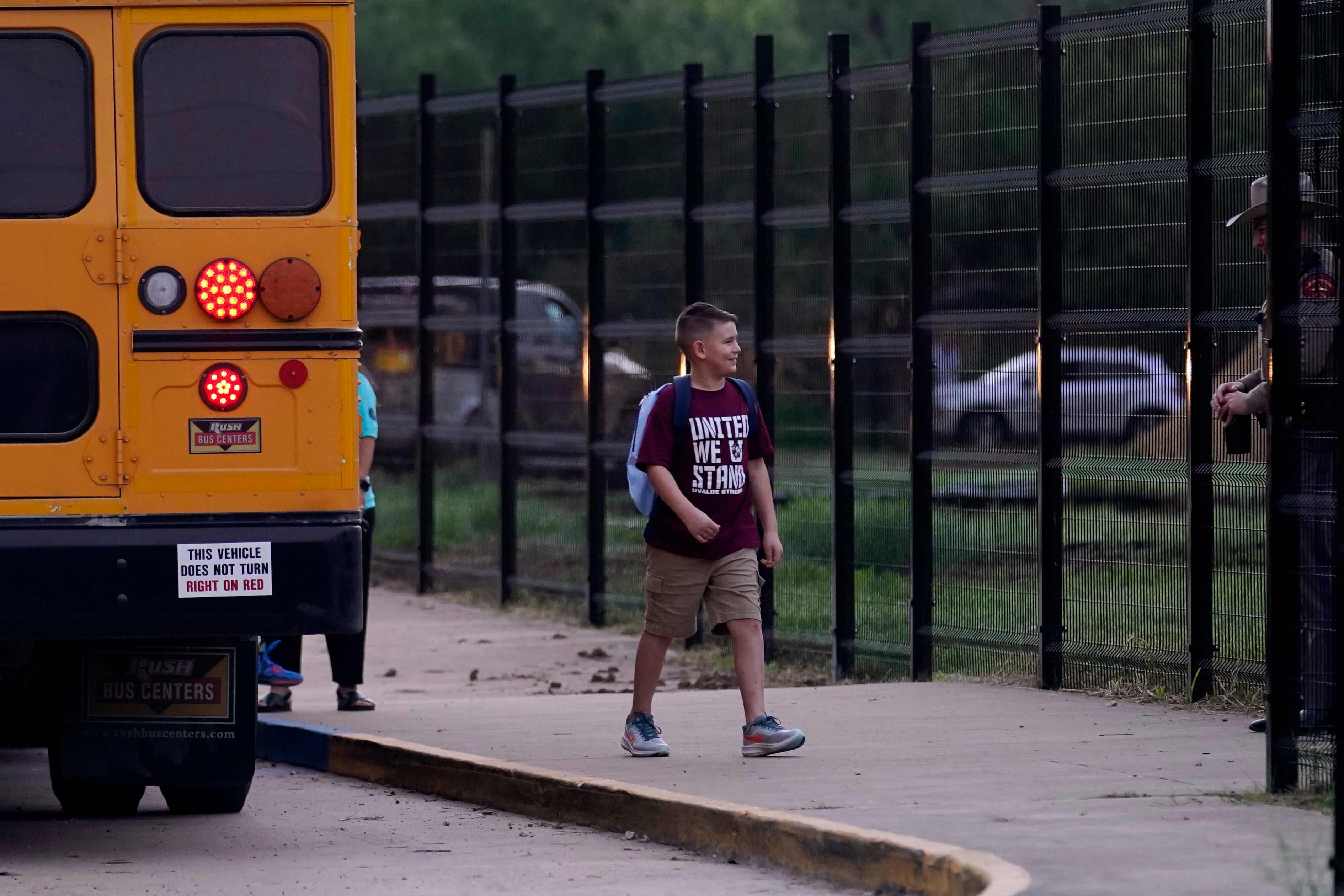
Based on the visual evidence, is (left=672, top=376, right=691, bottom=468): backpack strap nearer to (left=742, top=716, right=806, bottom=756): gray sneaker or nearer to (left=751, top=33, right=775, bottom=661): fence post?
(left=742, top=716, right=806, bottom=756): gray sneaker

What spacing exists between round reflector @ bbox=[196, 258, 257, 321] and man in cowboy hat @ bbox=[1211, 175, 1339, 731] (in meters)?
3.30

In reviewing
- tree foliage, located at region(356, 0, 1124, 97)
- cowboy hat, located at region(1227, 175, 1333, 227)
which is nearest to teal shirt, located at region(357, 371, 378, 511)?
cowboy hat, located at region(1227, 175, 1333, 227)

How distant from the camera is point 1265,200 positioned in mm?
8812

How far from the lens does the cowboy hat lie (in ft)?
24.1

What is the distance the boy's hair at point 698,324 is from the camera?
8.70m

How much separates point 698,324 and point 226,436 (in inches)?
84.7

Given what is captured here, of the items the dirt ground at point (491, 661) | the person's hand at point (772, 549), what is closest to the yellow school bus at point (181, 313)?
the person's hand at point (772, 549)

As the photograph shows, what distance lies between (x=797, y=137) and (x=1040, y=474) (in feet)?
9.51

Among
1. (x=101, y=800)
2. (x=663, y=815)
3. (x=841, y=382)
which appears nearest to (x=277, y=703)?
(x=101, y=800)

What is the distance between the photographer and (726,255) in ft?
43.5

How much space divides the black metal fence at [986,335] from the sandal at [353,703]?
2608mm

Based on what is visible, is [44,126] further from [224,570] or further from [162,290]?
[224,570]

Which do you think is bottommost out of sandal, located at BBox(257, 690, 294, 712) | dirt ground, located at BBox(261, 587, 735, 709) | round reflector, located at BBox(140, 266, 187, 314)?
dirt ground, located at BBox(261, 587, 735, 709)

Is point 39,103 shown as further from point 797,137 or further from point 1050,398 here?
point 797,137
